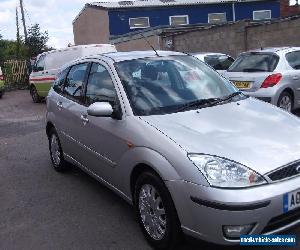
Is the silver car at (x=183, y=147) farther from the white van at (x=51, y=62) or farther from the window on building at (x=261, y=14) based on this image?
the window on building at (x=261, y=14)

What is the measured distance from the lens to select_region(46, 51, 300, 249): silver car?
10.4 ft

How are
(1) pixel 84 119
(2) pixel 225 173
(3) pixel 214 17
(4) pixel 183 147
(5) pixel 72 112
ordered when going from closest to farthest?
(2) pixel 225 173
(4) pixel 183 147
(1) pixel 84 119
(5) pixel 72 112
(3) pixel 214 17

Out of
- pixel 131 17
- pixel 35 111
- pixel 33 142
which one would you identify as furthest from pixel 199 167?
pixel 131 17

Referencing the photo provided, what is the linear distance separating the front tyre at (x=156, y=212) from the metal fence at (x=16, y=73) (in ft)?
77.6

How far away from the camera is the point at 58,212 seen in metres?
4.86

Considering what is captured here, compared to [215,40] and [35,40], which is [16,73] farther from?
[215,40]

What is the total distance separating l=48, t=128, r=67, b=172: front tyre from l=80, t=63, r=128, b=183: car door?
123cm

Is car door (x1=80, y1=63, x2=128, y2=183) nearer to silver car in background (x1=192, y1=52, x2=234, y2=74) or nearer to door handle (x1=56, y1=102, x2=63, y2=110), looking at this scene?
door handle (x1=56, y1=102, x2=63, y2=110)

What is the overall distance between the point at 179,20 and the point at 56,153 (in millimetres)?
30614

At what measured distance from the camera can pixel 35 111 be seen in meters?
14.7

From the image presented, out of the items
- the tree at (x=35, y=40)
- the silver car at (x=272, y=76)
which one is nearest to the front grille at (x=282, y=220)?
the silver car at (x=272, y=76)

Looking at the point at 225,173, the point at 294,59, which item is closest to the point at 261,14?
the point at 294,59

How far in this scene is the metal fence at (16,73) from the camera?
26391mm

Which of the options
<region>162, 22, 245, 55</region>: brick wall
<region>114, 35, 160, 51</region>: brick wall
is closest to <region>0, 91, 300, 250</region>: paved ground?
<region>162, 22, 245, 55</region>: brick wall
